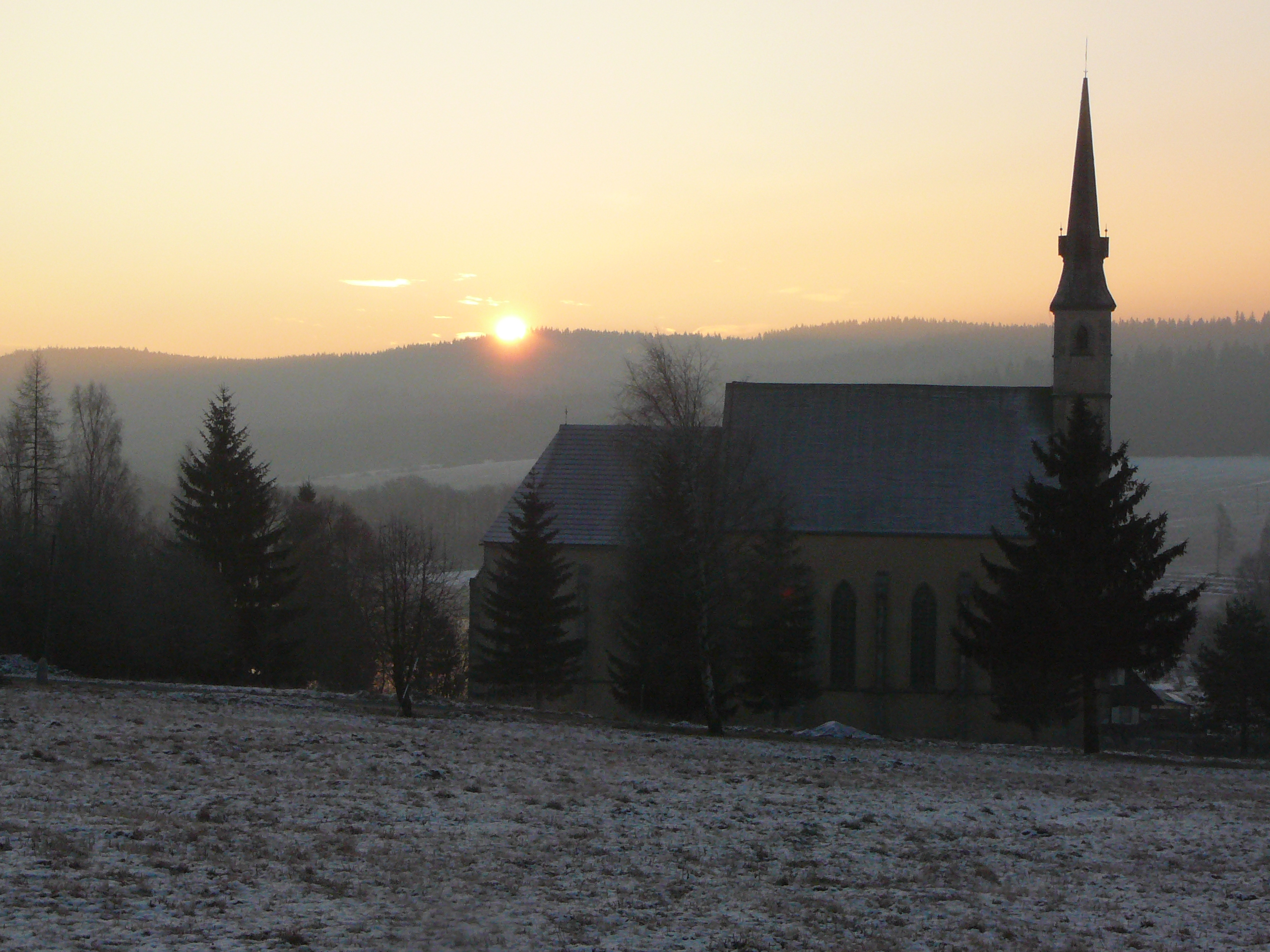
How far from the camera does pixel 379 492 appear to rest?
587 feet

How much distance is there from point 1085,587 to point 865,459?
1255 cm

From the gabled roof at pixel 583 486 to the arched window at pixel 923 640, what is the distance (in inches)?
401

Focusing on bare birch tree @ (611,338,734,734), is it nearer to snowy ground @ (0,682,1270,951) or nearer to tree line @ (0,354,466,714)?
tree line @ (0,354,466,714)

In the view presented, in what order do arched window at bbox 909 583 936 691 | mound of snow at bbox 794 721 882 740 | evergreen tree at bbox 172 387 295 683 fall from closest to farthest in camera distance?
mound of snow at bbox 794 721 882 740
arched window at bbox 909 583 936 691
evergreen tree at bbox 172 387 295 683

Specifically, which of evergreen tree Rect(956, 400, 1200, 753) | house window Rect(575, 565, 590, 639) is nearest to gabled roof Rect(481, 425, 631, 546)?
house window Rect(575, 565, 590, 639)

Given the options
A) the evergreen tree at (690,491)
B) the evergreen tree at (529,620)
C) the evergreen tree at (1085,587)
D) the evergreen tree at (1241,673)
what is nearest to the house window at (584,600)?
the evergreen tree at (529,620)

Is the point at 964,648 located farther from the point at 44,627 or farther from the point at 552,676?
the point at 44,627

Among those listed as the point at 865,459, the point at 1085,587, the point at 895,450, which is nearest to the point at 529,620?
the point at 865,459

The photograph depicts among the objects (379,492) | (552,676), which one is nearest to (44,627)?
(552,676)

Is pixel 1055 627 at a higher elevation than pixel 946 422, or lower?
lower

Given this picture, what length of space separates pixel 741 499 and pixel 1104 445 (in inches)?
503

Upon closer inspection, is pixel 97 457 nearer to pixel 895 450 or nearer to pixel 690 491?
pixel 895 450

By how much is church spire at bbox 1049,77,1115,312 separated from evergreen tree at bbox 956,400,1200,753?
10741 mm

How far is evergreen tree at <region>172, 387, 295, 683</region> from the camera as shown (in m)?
46.5
